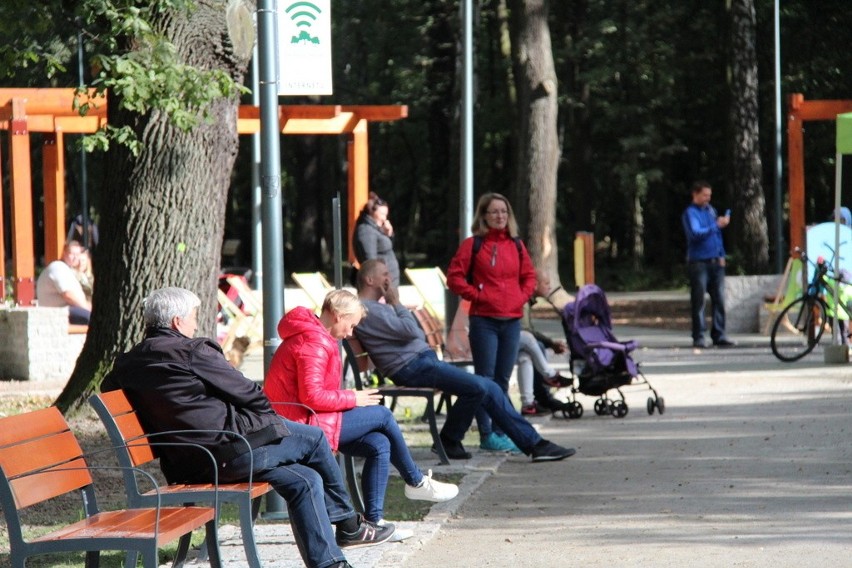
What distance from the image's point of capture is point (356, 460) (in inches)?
392

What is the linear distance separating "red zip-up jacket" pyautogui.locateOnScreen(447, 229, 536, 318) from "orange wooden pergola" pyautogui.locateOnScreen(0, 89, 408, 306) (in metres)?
8.02

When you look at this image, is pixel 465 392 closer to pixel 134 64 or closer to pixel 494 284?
pixel 494 284

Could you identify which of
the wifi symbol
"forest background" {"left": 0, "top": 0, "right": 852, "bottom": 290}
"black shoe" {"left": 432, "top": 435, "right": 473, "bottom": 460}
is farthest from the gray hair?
"forest background" {"left": 0, "top": 0, "right": 852, "bottom": 290}

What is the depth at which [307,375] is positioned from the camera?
23.1 ft

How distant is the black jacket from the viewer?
19.1 ft

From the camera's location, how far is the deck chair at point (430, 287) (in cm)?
1706

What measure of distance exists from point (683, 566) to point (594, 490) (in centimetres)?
221

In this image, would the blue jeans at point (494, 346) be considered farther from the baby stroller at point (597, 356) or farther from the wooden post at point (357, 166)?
the wooden post at point (357, 166)

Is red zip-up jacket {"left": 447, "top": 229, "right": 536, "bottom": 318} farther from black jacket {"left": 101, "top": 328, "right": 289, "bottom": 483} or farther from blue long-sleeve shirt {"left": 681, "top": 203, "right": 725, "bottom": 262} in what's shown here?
blue long-sleeve shirt {"left": 681, "top": 203, "right": 725, "bottom": 262}

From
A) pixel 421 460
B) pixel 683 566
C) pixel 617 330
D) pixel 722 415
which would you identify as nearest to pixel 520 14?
pixel 617 330

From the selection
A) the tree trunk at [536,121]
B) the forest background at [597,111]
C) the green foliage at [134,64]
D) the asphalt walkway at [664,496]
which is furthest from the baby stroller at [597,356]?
the forest background at [597,111]

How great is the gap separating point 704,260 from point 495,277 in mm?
8253

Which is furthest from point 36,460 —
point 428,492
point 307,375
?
point 428,492

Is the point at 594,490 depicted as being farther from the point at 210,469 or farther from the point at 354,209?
the point at 354,209
